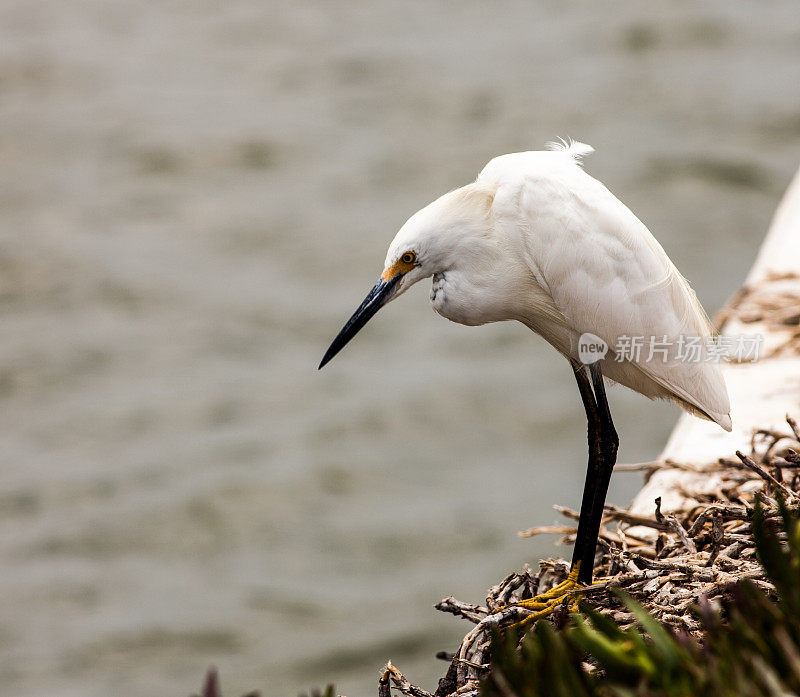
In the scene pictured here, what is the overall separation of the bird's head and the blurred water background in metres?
3.81

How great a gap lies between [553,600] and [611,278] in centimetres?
79

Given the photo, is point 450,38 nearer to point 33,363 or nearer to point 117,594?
point 33,363

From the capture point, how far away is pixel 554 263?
256cm

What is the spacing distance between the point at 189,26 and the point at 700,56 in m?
5.24

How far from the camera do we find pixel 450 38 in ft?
35.3

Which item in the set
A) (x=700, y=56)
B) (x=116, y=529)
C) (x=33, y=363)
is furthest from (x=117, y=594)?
(x=700, y=56)

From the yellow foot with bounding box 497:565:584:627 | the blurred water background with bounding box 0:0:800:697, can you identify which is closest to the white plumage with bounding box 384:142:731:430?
the yellow foot with bounding box 497:565:584:627

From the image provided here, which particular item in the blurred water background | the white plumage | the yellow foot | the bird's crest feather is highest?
the blurred water background

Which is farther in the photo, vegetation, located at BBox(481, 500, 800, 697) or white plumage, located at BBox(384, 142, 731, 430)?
white plumage, located at BBox(384, 142, 731, 430)

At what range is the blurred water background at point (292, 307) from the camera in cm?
647

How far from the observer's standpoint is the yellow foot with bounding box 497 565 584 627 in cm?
244

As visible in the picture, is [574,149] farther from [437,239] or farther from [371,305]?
[371,305]
